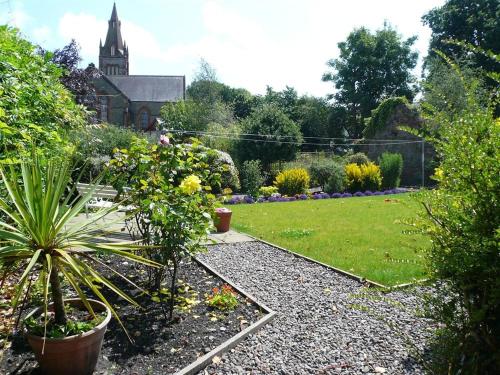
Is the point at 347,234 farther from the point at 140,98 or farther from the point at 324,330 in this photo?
the point at 140,98

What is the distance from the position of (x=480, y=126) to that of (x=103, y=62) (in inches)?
2984

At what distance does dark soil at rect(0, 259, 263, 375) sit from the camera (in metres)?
2.86

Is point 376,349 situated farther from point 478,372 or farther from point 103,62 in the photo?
point 103,62

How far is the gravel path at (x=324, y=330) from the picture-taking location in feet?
9.82

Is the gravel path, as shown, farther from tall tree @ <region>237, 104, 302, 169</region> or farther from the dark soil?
tall tree @ <region>237, 104, 302, 169</region>

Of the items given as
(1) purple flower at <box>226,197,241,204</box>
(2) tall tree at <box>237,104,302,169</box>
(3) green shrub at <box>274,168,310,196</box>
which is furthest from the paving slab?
(2) tall tree at <box>237,104,302,169</box>

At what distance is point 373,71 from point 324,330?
41.9 m

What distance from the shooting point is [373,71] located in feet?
135

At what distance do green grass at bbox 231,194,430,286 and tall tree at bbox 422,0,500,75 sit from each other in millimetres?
25420

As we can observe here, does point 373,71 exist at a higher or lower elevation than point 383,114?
higher

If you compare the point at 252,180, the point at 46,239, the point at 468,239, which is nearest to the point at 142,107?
the point at 252,180

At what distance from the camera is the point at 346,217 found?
10086 millimetres

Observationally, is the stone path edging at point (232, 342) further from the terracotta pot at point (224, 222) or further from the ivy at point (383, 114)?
the ivy at point (383, 114)

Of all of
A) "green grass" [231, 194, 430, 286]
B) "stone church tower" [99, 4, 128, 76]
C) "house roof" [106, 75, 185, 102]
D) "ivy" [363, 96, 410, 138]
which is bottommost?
"green grass" [231, 194, 430, 286]
